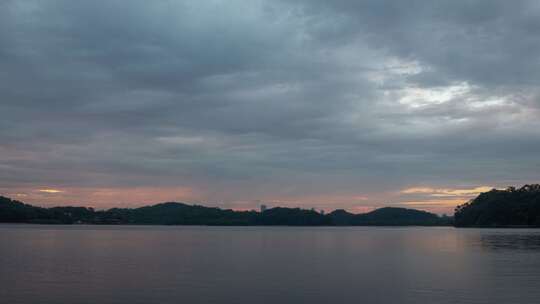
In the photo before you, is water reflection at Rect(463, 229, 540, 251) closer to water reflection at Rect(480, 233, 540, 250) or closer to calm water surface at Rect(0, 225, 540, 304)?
water reflection at Rect(480, 233, 540, 250)

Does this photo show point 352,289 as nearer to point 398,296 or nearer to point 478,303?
point 398,296

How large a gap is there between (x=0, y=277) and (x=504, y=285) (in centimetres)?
3742

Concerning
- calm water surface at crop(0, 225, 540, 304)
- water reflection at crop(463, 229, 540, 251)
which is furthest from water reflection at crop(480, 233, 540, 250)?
calm water surface at crop(0, 225, 540, 304)

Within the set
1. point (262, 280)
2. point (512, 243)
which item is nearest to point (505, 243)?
point (512, 243)

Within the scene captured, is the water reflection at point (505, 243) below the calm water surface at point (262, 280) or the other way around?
the other way around

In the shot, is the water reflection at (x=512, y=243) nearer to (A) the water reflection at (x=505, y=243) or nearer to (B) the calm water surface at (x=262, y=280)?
(A) the water reflection at (x=505, y=243)

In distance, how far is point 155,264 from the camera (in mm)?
56688

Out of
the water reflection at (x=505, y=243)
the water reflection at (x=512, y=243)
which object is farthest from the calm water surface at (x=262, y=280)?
the water reflection at (x=512, y=243)

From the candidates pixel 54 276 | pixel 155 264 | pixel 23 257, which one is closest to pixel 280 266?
pixel 155 264

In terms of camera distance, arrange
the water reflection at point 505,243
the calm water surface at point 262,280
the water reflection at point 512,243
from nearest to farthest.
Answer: the calm water surface at point 262,280 → the water reflection at point 505,243 → the water reflection at point 512,243

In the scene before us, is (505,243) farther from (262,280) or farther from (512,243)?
(262,280)

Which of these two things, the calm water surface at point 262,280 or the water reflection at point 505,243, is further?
the water reflection at point 505,243

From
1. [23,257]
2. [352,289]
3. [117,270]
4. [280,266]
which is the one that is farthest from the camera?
[23,257]

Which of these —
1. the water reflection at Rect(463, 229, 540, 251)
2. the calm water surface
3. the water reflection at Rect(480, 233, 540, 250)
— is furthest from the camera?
the water reflection at Rect(480, 233, 540, 250)
